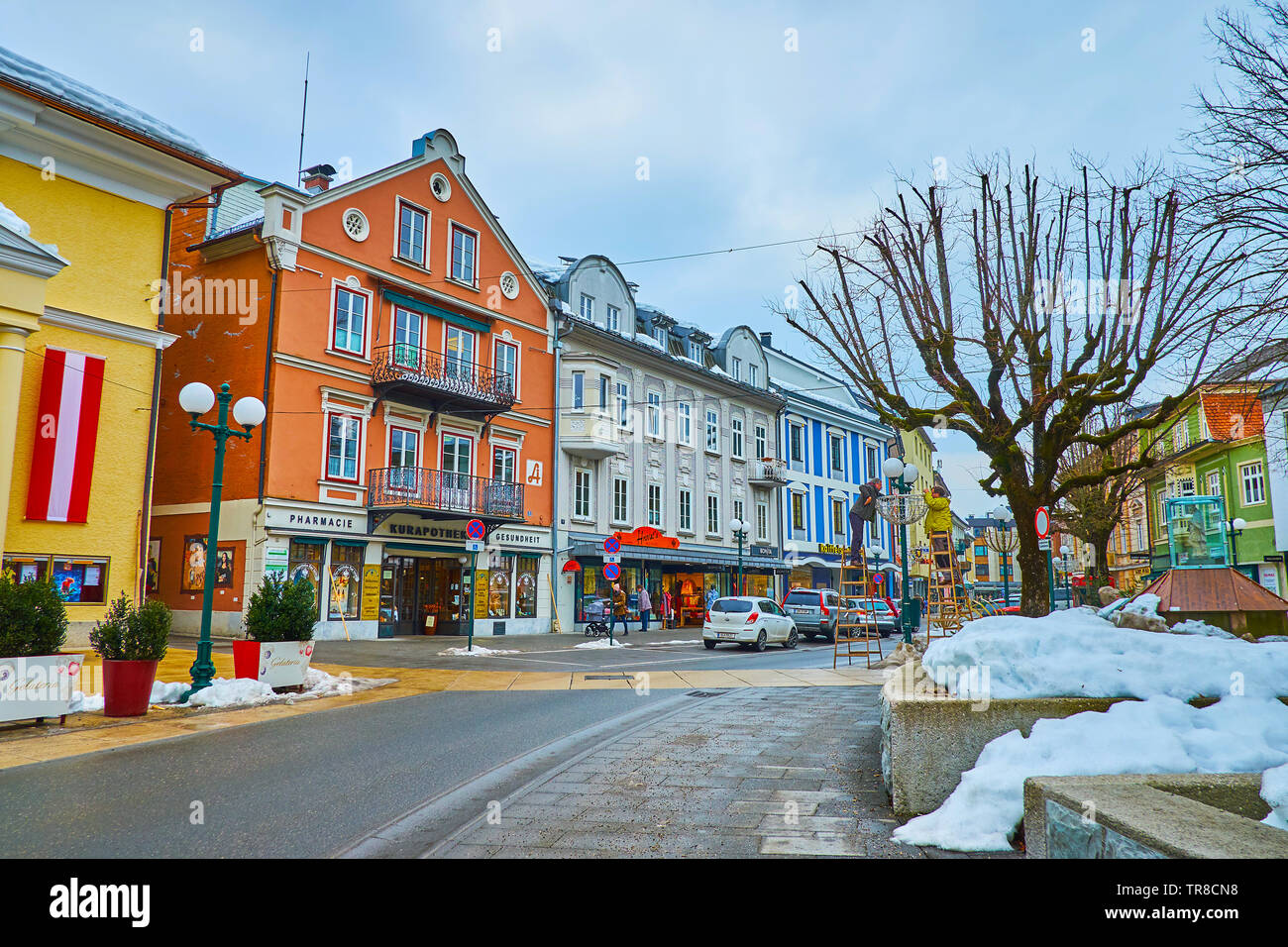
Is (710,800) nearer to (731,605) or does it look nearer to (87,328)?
(87,328)

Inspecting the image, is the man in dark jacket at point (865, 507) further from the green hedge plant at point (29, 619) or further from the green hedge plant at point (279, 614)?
the green hedge plant at point (29, 619)

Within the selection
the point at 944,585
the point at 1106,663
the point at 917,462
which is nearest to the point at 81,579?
the point at 944,585

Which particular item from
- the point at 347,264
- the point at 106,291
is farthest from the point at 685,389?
the point at 106,291

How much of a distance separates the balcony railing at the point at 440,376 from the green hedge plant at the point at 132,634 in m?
15.1

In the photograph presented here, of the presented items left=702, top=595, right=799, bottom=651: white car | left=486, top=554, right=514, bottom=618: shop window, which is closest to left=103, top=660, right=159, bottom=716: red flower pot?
left=702, top=595, right=799, bottom=651: white car

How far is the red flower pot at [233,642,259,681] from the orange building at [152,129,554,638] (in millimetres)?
10002

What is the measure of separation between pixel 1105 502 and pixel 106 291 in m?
26.3

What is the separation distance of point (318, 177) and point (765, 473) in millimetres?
23907

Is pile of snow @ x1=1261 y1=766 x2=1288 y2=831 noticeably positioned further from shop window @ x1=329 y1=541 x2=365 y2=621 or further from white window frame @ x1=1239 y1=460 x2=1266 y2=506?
white window frame @ x1=1239 y1=460 x2=1266 y2=506

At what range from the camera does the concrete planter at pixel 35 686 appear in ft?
29.3

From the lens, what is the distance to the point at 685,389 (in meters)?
38.4

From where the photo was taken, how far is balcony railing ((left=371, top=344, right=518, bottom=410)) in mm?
25109

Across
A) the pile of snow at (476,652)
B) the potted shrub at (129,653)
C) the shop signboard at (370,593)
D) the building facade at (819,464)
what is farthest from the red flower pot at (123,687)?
the building facade at (819,464)
